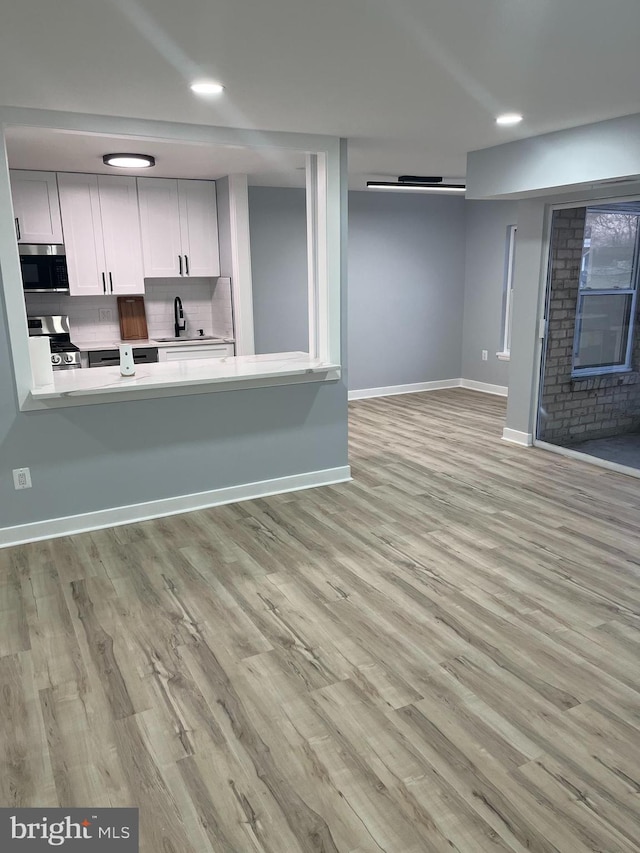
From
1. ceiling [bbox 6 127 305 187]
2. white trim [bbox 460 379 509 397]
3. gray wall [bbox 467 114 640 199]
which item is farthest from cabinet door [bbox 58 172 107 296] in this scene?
white trim [bbox 460 379 509 397]

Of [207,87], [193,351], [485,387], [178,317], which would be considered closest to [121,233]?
[178,317]

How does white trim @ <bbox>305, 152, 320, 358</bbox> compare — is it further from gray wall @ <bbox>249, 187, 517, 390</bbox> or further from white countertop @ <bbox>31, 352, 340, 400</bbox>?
gray wall @ <bbox>249, 187, 517, 390</bbox>

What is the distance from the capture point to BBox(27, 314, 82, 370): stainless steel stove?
5.37m

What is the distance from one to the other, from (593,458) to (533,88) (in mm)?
3090

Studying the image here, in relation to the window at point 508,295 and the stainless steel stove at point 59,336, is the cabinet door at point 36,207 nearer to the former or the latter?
the stainless steel stove at point 59,336

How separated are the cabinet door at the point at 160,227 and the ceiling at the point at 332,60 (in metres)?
2.17

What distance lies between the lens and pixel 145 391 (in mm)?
3889

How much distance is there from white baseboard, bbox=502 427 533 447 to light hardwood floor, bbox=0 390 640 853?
4.44ft

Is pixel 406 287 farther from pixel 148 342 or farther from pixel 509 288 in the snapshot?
pixel 148 342

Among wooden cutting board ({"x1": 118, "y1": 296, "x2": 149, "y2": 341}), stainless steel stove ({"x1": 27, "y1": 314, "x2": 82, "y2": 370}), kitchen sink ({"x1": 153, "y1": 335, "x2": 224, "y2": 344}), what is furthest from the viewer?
wooden cutting board ({"x1": 118, "y1": 296, "x2": 149, "y2": 341})

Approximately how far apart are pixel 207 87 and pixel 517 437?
3986mm

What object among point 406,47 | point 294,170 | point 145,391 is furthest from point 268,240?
point 406,47

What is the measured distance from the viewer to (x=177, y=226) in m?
5.77

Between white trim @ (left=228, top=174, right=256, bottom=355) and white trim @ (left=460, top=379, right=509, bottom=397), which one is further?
white trim @ (left=460, top=379, right=509, bottom=397)
